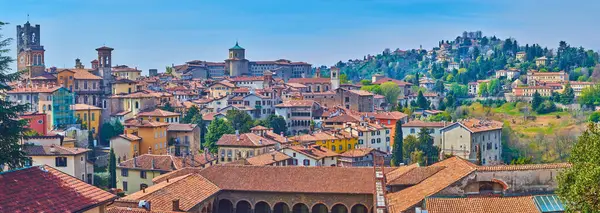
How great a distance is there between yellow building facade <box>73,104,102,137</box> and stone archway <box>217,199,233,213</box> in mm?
35606

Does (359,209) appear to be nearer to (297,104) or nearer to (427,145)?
(427,145)

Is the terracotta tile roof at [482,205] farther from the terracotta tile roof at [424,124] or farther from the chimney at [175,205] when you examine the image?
the terracotta tile roof at [424,124]

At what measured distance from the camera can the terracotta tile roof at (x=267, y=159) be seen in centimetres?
4475

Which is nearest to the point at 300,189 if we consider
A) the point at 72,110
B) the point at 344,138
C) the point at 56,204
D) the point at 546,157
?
the point at 56,204

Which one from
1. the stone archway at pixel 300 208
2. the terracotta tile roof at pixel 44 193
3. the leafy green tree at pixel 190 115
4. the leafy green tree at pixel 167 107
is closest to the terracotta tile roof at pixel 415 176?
the stone archway at pixel 300 208

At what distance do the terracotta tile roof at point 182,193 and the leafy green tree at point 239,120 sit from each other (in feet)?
116

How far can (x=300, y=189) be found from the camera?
111ft

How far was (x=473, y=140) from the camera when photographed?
64.8m

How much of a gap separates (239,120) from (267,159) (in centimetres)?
2333

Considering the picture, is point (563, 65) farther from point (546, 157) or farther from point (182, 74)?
point (546, 157)

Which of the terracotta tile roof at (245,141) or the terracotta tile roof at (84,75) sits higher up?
the terracotta tile roof at (84,75)

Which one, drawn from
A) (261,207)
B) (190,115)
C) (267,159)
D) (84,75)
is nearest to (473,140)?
(267,159)

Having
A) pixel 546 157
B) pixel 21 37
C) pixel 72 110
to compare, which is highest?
pixel 21 37

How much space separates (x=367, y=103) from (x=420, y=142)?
25590 mm
